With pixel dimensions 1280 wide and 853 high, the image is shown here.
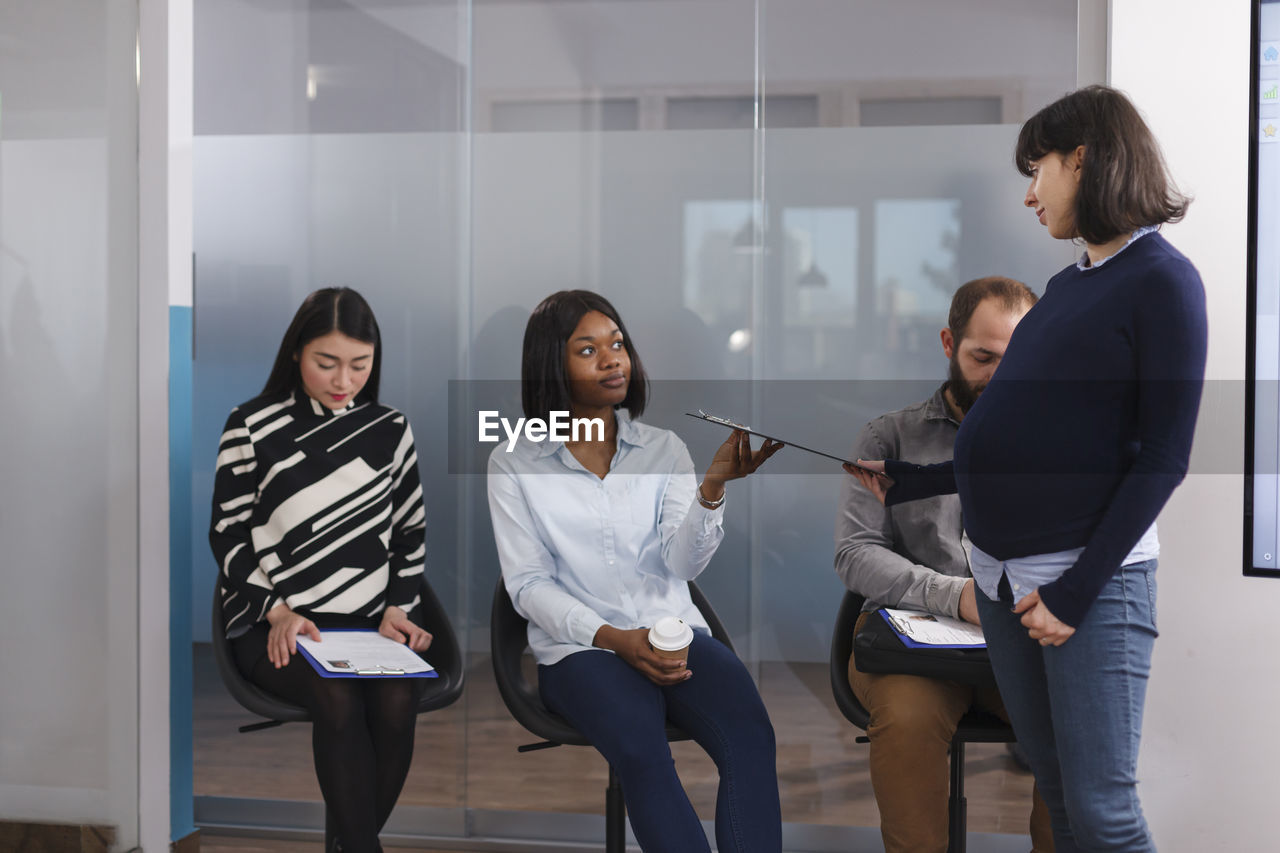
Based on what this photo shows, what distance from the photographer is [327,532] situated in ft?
8.01

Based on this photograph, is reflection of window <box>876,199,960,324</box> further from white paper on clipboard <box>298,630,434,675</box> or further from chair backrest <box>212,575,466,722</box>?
white paper on clipboard <box>298,630,434,675</box>

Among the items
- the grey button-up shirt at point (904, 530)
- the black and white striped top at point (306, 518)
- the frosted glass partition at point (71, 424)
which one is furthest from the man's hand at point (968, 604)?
the frosted glass partition at point (71, 424)

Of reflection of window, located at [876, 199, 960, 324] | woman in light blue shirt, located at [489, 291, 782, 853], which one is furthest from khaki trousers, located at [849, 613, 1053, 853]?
reflection of window, located at [876, 199, 960, 324]

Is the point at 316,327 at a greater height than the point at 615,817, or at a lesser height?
greater

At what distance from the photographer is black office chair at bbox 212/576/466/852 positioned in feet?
7.42

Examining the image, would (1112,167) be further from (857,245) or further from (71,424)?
(71,424)

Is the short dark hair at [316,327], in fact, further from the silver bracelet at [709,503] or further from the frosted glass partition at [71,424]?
the silver bracelet at [709,503]


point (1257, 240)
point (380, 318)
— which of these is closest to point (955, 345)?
point (1257, 240)

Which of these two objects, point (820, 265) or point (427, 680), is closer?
point (427, 680)

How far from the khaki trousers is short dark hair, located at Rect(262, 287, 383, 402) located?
149 cm

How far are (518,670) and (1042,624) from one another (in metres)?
1.18

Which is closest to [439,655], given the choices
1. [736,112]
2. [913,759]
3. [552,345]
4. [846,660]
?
[552,345]

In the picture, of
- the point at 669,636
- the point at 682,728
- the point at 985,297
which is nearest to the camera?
the point at 669,636

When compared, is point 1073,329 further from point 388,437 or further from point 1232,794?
point 388,437
